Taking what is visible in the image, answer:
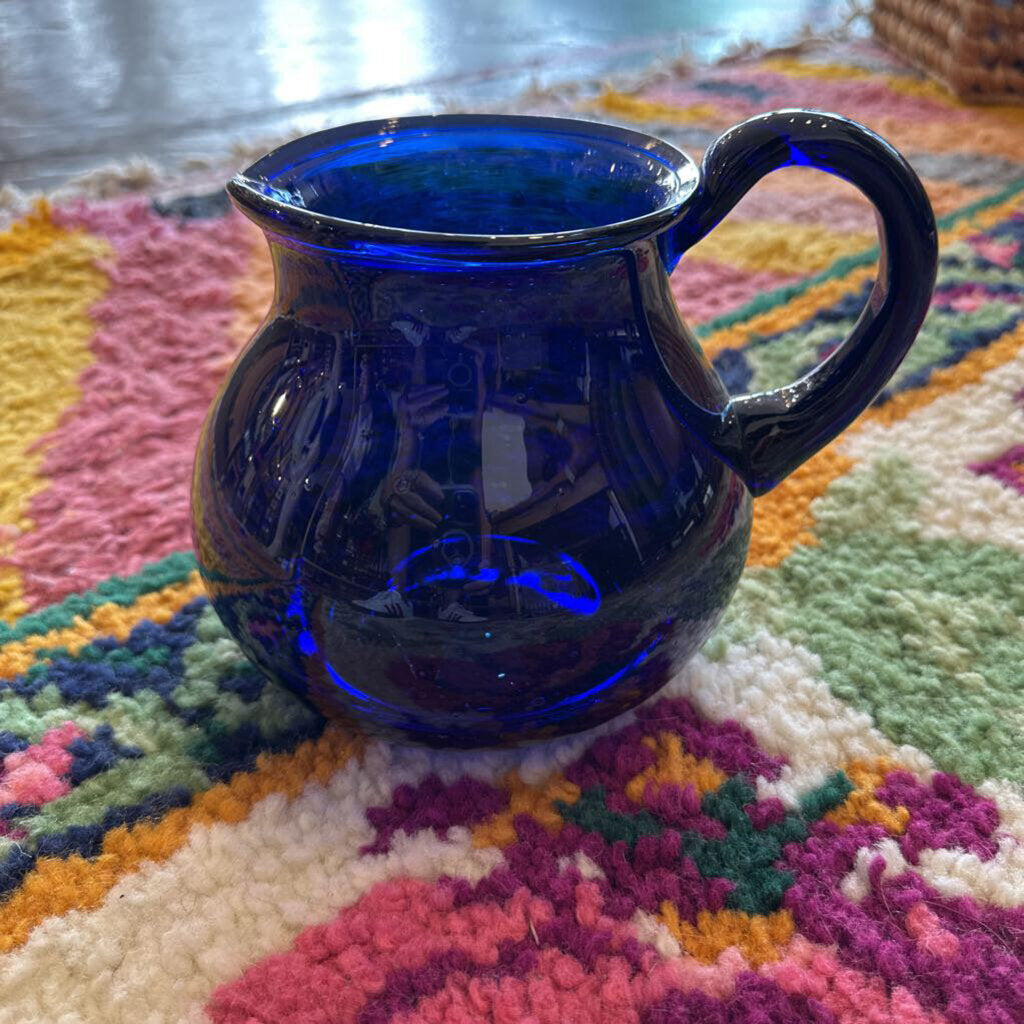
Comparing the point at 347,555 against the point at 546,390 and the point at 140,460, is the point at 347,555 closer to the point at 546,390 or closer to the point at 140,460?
the point at 546,390

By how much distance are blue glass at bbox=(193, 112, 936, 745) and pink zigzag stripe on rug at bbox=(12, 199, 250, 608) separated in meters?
0.15

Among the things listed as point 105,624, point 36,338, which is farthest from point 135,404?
point 105,624

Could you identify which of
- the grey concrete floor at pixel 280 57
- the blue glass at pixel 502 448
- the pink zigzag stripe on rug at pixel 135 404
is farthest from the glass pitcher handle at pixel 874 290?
the grey concrete floor at pixel 280 57

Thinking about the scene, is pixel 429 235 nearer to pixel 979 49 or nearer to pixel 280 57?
pixel 979 49

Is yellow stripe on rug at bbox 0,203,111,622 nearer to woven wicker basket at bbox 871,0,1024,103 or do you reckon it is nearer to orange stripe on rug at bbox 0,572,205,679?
orange stripe on rug at bbox 0,572,205,679

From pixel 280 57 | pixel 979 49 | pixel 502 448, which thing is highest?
pixel 502 448

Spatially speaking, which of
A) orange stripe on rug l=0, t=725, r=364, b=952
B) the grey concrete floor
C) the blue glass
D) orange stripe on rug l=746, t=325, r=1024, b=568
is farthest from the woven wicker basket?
orange stripe on rug l=0, t=725, r=364, b=952

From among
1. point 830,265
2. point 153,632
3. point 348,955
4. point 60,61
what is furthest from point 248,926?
point 60,61

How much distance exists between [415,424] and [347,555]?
35 mm

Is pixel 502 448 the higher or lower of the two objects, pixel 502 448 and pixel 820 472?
the higher

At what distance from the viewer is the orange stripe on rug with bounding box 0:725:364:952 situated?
0.28m

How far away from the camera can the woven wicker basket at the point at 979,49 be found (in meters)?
0.87

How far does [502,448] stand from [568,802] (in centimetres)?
11

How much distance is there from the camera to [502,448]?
25 centimetres
